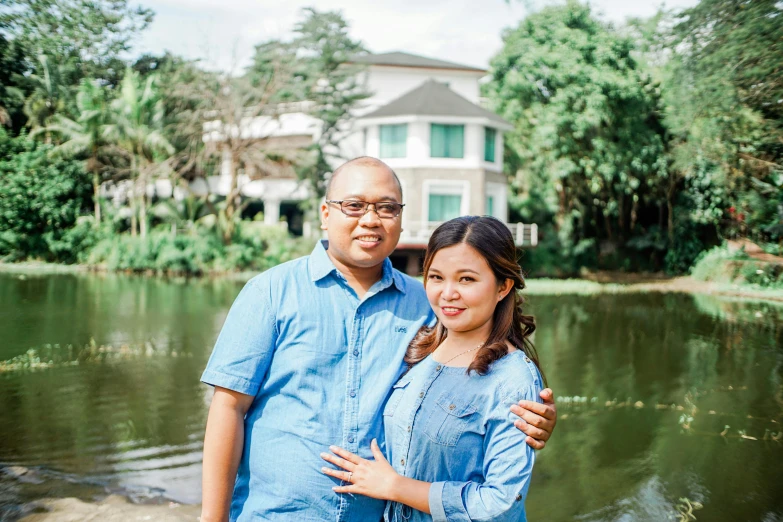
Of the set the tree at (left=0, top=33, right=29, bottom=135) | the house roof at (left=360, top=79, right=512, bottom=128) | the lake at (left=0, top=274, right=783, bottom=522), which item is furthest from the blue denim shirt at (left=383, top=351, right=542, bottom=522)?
the house roof at (left=360, top=79, right=512, bottom=128)

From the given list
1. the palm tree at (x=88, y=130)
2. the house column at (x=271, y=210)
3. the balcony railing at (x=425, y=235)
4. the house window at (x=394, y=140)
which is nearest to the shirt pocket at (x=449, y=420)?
the palm tree at (x=88, y=130)

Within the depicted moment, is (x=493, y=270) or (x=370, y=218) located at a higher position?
(x=370, y=218)

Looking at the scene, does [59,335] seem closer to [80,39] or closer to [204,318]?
[204,318]

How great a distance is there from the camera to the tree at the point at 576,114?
888 inches

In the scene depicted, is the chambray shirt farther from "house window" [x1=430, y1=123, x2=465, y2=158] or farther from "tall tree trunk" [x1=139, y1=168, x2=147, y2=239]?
"house window" [x1=430, y1=123, x2=465, y2=158]

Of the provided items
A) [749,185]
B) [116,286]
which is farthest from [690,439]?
[116,286]

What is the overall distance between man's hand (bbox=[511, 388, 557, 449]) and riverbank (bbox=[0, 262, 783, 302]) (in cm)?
1515

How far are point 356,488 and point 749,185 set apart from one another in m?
18.2

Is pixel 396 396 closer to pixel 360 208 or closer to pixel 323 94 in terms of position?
pixel 360 208

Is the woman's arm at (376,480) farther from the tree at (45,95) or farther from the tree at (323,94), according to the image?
the tree at (323,94)

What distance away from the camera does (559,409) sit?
27.5 feet

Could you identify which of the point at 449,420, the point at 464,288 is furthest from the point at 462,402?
the point at 464,288

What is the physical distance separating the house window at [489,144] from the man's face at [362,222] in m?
23.1

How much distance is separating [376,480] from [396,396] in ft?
0.95
